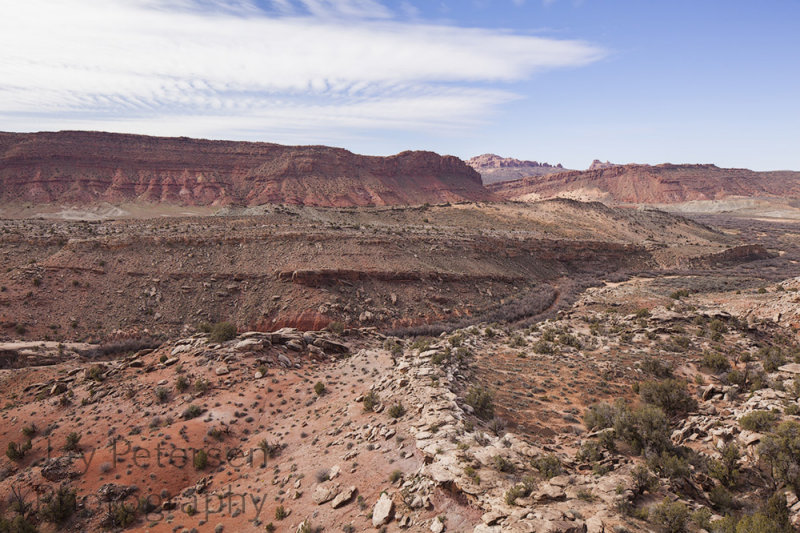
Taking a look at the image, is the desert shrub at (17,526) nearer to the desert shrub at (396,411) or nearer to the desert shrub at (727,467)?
the desert shrub at (396,411)

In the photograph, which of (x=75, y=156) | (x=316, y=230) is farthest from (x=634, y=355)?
(x=75, y=156)

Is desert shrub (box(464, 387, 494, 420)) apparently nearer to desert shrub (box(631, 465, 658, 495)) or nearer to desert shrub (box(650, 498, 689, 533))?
desert shrub (box(631, 465, 658, 495))

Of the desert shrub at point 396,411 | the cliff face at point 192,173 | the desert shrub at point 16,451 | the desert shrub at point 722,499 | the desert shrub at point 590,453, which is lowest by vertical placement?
the desert shrub at point 16,451

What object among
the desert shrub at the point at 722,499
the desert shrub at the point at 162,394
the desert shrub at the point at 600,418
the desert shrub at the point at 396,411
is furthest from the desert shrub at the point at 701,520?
the desert shrub at the point at 162,394

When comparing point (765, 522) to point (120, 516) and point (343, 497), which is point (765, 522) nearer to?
point (343, 497)

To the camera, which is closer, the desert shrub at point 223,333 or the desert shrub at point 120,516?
the desert shrub at point 120,516

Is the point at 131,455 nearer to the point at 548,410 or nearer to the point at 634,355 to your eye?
the point at 548,410

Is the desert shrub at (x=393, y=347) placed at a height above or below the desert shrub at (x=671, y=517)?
below
